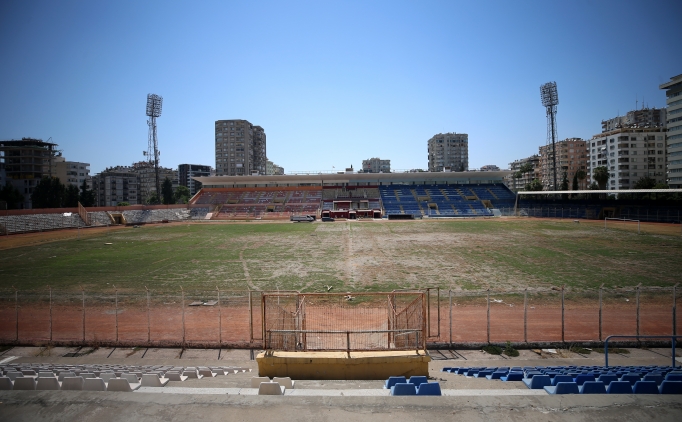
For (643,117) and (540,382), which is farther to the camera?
(643,117)

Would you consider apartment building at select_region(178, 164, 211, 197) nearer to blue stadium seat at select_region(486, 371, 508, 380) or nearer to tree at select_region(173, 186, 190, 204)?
tree at select_region(173, 186, 190, 204)

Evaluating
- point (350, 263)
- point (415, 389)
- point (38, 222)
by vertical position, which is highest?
point (38, 222)

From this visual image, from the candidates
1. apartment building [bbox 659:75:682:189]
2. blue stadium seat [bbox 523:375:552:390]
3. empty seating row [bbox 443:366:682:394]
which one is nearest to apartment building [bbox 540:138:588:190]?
apartment building [bbox 659:75:682:189]

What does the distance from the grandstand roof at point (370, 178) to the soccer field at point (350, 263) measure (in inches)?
1913

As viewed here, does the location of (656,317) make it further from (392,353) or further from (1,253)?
(1,253)

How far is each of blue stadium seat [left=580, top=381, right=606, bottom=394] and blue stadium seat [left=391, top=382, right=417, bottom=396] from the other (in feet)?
9.30

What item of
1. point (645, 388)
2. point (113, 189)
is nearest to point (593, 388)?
point (645, 388)

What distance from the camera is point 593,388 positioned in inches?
239

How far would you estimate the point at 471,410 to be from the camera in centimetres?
553

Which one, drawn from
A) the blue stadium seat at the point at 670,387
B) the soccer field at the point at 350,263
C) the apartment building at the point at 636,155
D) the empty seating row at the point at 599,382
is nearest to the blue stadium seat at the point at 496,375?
the empty seating row at the point at 599,382

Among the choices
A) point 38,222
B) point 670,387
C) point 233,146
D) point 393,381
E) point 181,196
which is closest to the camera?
point 670,387

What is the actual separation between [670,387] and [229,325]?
1281 cm

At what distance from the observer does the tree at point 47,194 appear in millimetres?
62237

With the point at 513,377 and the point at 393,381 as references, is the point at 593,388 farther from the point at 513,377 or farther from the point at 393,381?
the point at 393,381
